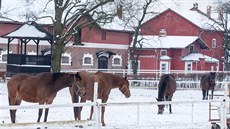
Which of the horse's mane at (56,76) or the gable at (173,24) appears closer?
the horse's mane at (56,76)

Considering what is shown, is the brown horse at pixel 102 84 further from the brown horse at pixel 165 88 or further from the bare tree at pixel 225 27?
the bare tree at pixel 225 27

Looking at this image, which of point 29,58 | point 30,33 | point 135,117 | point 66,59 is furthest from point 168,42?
point 135,117

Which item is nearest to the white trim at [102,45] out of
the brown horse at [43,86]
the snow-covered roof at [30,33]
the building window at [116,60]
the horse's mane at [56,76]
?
the building window at [116,60]

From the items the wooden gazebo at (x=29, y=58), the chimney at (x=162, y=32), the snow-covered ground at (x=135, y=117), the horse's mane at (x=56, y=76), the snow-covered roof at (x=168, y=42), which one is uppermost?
the chimney at (x=162, y=32)

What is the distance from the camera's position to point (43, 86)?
43.9 ft

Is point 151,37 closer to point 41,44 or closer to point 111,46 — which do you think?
point 111,46

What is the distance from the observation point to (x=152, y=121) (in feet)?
51.4

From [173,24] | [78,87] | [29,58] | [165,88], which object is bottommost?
[165,88]

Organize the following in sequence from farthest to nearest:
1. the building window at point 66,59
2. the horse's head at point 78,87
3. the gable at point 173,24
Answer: the gable at point 173,24 → the building window at point 66,59 → the horse's head at point 78,87

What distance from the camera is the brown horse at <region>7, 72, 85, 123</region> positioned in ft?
43.7

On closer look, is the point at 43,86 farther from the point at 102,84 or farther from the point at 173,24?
the point at 173,24

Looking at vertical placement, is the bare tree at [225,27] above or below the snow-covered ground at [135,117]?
above

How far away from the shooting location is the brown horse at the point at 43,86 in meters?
13.3

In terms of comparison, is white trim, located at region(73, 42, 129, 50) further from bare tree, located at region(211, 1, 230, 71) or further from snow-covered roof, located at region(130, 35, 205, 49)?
bare tree, located at region(211, 1, 230, 71)
